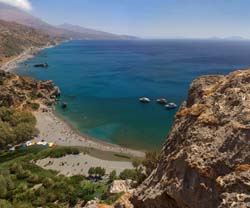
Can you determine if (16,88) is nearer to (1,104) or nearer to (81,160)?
(1,104)

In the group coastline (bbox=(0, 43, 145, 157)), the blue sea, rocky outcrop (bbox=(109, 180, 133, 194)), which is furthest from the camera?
the blue sea

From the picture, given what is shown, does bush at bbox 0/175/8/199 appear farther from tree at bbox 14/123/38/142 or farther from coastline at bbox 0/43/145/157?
coastline at bbox 0/43/145/157

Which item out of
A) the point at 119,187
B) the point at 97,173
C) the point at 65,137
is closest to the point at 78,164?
the point at 97,173

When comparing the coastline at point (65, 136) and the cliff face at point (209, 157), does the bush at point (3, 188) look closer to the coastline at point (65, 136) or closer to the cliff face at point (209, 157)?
the coastline at point (65, 136)

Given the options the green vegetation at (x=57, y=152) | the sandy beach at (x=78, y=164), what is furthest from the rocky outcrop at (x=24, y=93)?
the sandy beach at (x=78, y=164)

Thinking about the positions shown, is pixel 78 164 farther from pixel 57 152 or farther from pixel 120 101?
pixel 120 101

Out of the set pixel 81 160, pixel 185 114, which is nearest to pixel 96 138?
pixel 81 160

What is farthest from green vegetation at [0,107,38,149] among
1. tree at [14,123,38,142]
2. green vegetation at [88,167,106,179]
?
green vegetation at [88,167,106,179]
